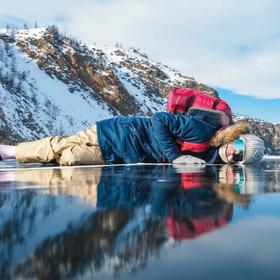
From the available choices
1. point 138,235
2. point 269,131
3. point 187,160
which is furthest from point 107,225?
point 269,131

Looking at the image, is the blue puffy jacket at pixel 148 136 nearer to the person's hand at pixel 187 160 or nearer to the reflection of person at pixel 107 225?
the person's hand at pixel 187 160

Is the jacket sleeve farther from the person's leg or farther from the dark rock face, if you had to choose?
the dark rock face

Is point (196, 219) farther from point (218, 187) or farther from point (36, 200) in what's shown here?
point (218, 187)

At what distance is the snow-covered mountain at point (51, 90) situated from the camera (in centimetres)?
2414

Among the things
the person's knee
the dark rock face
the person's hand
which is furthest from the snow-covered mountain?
the person's hand

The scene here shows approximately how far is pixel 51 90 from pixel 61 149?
27.5 meters

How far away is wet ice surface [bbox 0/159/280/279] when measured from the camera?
1.90ft

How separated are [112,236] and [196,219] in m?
0.25

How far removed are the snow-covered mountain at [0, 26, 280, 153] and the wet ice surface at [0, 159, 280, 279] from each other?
1817cm

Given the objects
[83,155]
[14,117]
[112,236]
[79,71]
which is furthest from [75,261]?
[79,71]

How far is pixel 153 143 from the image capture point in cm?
349

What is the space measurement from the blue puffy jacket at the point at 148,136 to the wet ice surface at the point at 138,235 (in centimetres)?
188

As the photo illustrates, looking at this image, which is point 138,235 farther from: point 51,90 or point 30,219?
point 51,90

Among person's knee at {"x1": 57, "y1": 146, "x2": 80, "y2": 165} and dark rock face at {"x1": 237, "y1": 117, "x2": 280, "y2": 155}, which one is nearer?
person's knee at {"x1": 57, "y1": 146, "x2": 80, "y2": 165}
